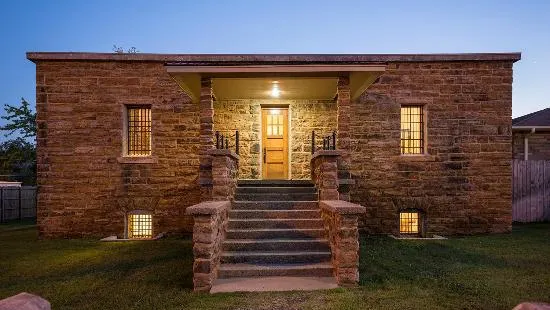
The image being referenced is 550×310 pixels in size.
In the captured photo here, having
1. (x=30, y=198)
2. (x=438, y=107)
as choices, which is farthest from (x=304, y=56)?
(x=30, y=198)

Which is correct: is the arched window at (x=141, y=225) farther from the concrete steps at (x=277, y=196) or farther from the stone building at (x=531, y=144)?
the stone building at (x=531, y=144)

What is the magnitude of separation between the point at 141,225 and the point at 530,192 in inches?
525

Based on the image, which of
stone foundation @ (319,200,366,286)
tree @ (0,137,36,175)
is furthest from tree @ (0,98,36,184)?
stone foundation @ (319,200,366,286)

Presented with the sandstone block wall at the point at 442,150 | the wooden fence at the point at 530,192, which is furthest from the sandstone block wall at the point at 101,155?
the wooden fence at the point at 530,192

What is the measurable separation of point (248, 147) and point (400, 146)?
4.75m

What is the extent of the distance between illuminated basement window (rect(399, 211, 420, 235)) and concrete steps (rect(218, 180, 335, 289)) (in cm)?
399

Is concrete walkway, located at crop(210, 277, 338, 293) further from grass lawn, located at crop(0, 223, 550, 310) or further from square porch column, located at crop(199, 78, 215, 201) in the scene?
square porch column, located at crop(199, 78, 215, 201)

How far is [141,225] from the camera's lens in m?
11.4

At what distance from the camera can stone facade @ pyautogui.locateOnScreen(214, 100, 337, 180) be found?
39.8 feet

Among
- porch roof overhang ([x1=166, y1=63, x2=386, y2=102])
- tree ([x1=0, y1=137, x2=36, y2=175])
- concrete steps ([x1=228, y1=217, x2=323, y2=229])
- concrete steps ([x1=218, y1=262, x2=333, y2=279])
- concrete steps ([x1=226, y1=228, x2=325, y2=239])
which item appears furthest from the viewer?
tree ([x1=0, y1=137, x2=36, y2=175])

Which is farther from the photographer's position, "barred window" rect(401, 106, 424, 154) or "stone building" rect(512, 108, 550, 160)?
"stone building" rect(512, 108, 550, 160)

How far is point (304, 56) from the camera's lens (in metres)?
10.4

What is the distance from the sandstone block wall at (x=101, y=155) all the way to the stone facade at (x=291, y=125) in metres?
1.64

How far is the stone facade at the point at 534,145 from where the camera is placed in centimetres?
1485
